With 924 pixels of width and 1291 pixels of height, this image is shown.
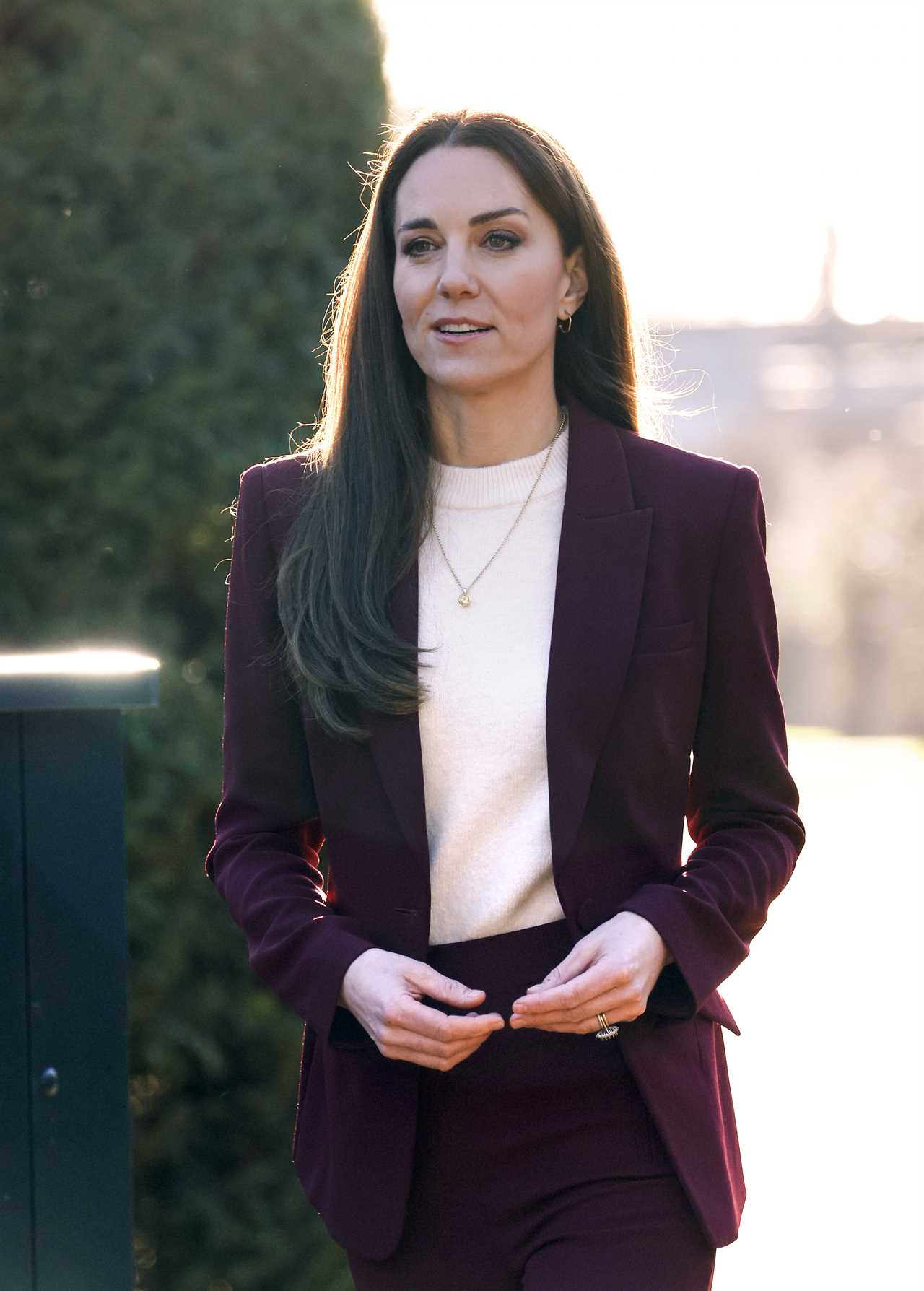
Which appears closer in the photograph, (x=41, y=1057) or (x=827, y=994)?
(x=41, y=1057)

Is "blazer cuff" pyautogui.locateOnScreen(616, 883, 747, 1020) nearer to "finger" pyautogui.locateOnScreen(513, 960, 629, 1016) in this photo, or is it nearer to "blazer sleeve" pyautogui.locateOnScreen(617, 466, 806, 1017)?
"blazer sleeve" pyautogui.locateOnScreen(617, 466, 806, 1017)

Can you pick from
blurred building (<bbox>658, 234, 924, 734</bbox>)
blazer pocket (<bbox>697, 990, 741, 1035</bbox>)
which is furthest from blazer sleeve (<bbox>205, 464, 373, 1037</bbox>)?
blurred building (<bbox>658, 234, 924, 734</bbox>)

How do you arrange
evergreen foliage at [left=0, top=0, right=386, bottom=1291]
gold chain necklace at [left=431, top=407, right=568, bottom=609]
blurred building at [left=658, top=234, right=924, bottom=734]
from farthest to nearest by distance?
1. blurred building at [left=658, top=234, right=924, bottom=734]
2. evergreen foliage at [left=0, top=0, right=386, bottom=1291]
3. gold chain necklace at [left=431, top=407, right=568, bottom=609]

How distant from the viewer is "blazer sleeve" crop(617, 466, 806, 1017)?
2.31 metres

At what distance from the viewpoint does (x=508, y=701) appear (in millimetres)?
2309

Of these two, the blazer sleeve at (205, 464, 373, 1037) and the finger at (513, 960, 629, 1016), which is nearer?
the finger at (513, 960, 629, 1016)

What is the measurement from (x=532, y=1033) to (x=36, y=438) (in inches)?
80.1

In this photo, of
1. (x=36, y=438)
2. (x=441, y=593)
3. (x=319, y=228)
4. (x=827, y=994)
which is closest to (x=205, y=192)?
(x=319, y=228)

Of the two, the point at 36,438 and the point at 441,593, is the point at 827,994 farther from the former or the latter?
the point at 441,593

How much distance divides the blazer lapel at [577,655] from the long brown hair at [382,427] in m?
0.05

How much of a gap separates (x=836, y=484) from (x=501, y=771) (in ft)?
52.9

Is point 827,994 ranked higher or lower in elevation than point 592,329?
lower

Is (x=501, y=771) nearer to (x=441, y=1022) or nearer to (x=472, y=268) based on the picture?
(x=441, y=1022)

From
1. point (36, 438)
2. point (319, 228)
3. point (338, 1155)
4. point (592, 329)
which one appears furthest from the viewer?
point (319, 228)
